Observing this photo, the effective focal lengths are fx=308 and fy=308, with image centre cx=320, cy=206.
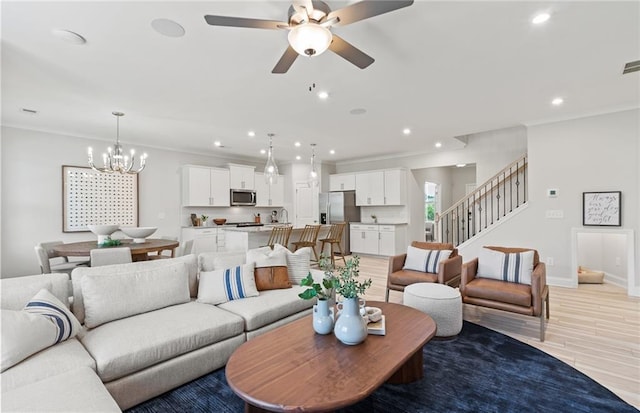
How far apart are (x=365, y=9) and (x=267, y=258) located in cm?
244

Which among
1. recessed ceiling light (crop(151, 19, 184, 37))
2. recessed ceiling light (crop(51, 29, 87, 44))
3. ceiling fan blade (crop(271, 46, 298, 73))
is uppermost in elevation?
recessed ceiling light (crop(151, 19, 184, 37))

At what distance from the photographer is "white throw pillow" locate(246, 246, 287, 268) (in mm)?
3270

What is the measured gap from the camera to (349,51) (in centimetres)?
207

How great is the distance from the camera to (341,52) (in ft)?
6.93

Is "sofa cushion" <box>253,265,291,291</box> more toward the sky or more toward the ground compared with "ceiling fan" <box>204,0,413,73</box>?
more toward the ground

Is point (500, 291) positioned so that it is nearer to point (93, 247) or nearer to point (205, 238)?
point (93, 247)

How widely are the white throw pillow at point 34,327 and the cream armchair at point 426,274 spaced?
317 cm

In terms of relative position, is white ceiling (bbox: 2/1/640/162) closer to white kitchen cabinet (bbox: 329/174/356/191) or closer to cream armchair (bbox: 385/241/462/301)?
cream armchair (bbox: 385/241/462/301)

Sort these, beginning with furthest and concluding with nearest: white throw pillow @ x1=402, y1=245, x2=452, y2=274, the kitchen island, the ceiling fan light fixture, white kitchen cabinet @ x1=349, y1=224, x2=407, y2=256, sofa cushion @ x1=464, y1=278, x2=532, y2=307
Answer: white kitchen cabinet @ x1=349, y1=224, x2=407, y2=256, the kitchen island, white throw pillow @ x1=402, y1=245, x2=452, y2=274, sofa cushion @ x1=464, y1=278, x2=532, y2=307, the ceiling fan light fixture

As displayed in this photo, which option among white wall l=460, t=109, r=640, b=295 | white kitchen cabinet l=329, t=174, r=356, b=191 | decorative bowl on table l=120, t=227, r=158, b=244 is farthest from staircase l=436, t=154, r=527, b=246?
decorative bowl on table l=120, t=227, r=158, b=244

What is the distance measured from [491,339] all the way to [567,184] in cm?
320

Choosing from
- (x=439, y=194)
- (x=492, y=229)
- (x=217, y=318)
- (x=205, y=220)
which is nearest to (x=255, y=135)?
(x=205, y=220)

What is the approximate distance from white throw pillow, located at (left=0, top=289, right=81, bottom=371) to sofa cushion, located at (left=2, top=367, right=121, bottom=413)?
27 cm

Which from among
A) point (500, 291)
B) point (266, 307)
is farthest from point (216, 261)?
point (500, 291)
